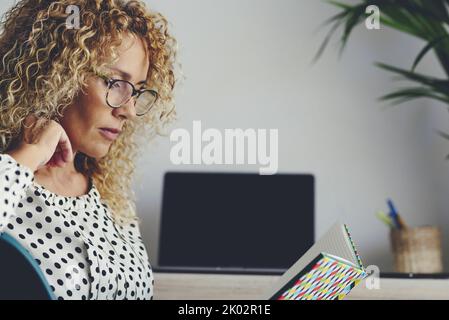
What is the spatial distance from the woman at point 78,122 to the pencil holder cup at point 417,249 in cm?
75

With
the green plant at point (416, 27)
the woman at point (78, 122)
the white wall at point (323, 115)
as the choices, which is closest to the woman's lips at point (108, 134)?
the woman at point (78, 122)

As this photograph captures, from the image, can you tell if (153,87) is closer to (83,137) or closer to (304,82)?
(83,137)

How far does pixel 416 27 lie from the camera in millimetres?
1444

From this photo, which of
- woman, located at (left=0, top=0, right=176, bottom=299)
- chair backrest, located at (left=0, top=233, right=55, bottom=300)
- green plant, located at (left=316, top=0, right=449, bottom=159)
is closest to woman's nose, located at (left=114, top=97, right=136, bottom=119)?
woman, located at (left=0, top=0, right=176, bottom=299)

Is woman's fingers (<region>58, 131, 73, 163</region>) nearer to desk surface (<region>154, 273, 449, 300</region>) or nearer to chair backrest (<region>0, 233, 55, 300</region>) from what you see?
chair backrest (<region>0, 233, 55, 300</region>)

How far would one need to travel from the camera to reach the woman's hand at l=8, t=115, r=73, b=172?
73 centimetres

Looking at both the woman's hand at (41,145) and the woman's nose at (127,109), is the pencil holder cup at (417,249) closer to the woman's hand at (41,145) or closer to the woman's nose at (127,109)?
the woman's nose at (127,109)

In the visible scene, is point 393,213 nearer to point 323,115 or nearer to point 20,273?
point 323,115

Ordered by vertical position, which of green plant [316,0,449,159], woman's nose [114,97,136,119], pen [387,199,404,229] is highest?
green plant [316,0,449,159]

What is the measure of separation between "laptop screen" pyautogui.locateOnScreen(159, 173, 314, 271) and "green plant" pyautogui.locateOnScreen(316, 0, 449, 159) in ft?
1.15

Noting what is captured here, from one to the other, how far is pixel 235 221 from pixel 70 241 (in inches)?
26.3

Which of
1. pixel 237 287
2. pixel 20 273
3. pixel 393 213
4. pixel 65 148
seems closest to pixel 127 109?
pixel 65 148

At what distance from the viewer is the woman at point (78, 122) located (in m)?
0.80

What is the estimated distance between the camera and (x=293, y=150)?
143 cm
